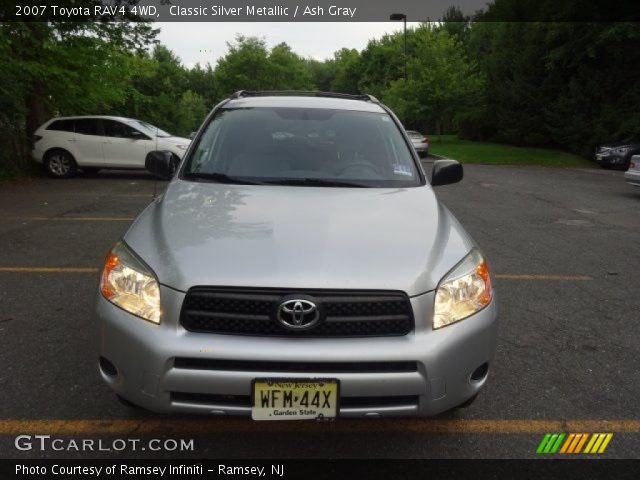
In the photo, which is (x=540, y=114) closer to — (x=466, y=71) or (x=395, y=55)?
(x=466, y=71)

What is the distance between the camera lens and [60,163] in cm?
1408

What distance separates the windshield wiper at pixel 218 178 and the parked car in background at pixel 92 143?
35.5 feet

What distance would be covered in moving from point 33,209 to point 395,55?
54.1 metres

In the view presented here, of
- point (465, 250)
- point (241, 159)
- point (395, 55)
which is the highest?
point (395, 55)

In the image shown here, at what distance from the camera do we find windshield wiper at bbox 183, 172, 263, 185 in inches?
132

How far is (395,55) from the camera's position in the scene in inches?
2291

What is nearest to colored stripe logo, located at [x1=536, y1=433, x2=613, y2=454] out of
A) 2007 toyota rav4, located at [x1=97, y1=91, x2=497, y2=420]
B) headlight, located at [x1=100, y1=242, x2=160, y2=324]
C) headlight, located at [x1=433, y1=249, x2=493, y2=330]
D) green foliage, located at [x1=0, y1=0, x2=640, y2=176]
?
2007 toyota rav4, located at [x1=97, y1=91, x2=497, y2=420]

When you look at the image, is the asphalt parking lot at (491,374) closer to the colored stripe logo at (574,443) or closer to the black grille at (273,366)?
the colored stripe logo at (574,443)

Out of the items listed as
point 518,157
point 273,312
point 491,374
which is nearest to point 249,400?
point 273,312

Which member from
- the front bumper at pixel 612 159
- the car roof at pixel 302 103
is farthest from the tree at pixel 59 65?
the front bumper at pixel 612 159

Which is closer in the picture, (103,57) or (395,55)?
(103,57)

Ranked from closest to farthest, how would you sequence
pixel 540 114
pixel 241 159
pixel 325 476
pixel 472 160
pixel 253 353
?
pixel 253 353
pixel 325 476
pixel 241 159
pixel 472 160
pixel 540 114

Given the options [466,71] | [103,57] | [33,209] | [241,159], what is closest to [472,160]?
[466,71]

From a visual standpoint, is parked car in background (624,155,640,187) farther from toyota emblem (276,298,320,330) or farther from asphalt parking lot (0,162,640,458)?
toyota emblem (276,298,320,330)
